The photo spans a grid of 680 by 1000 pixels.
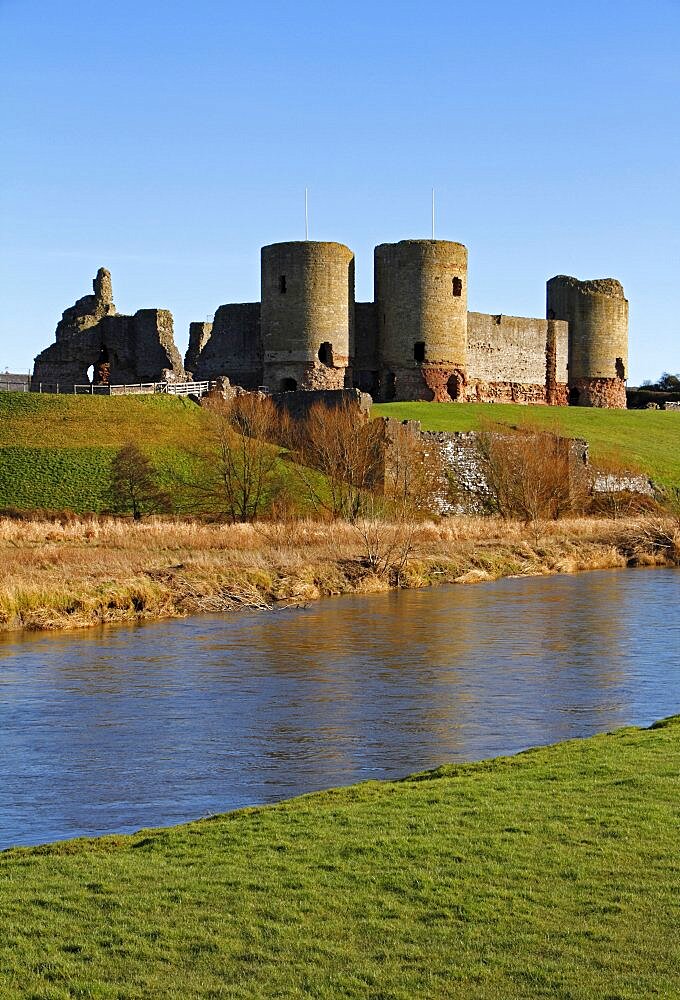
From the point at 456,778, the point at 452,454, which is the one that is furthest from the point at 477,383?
the point at 456,778

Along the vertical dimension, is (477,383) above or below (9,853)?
above

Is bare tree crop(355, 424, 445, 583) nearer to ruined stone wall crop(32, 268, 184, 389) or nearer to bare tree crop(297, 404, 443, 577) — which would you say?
bare tree crop(297, 404, 443, 577)

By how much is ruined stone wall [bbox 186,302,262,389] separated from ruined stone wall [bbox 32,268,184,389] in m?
2.86

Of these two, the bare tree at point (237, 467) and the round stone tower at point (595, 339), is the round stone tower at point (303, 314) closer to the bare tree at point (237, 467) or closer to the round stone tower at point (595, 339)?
the bare tree at point (237, 467)

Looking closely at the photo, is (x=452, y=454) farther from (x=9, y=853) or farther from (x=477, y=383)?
(x=9, y=853)

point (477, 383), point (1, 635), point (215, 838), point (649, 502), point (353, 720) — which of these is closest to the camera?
point (215, 838)

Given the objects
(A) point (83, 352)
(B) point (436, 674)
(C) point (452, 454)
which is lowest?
(B) point (436, 674)

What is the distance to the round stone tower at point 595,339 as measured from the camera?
2707 inches

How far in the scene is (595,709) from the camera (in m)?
14.9

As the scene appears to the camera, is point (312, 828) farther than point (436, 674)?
No

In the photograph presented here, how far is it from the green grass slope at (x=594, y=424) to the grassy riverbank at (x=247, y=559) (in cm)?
956

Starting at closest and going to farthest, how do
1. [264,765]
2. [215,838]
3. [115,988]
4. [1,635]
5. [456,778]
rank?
[115,988]
[215,838]
[456,778]
[264,765]
[1,635]

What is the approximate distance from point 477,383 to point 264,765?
5184cm

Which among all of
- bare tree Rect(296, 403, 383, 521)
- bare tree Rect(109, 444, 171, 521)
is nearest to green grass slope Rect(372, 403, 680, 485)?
bare tree Rect(296, 403, 383, 521)
